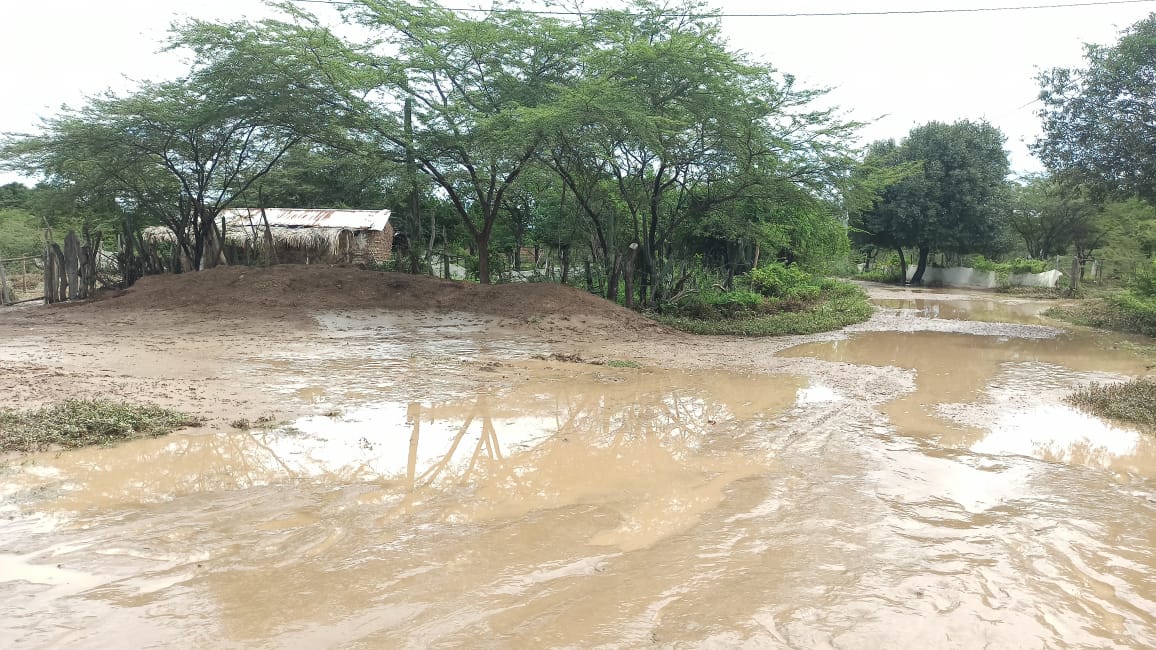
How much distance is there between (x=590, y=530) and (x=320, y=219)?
2192 cm

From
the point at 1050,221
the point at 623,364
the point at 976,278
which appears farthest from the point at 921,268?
the point at 623,364

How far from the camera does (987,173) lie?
30.5 meters

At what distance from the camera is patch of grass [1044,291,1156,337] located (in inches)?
588

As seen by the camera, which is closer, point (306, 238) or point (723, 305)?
point (723, 305)

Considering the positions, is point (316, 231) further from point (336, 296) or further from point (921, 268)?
point (921, 268)

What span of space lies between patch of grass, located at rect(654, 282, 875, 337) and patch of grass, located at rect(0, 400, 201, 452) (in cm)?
1068

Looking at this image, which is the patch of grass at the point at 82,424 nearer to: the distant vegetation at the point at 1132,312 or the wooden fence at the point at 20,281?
the wooden fence at the point at 20,281

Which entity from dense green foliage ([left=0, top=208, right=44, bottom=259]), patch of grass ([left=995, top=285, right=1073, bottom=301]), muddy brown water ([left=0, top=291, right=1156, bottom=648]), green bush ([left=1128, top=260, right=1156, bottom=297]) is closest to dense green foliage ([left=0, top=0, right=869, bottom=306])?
green bush ([left=1128, top=260, right=1156, bottom=297])

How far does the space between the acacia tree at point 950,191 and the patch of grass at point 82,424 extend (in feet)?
99.3

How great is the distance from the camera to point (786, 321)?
Answer: 51.3 feet

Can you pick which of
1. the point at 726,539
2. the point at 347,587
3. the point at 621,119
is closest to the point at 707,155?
the point at 621,119

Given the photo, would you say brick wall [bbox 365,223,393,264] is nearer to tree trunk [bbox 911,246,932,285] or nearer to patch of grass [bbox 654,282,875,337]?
patch of grass [bbox 654,282,875,337]

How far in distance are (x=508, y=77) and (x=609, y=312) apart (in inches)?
218

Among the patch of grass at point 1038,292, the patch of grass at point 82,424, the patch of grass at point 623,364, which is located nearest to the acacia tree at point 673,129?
the patch of grass at point 623,364
